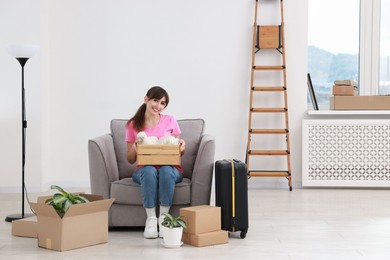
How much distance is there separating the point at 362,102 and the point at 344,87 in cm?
24

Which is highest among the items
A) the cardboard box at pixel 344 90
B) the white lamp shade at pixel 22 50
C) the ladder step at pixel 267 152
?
the white lamp shade at pixel 22 50

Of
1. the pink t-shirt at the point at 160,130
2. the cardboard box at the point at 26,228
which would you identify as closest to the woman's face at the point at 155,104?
the pink t-shirt at the point at 160,130

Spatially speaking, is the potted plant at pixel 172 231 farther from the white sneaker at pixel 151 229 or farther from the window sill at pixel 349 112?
the window sill at pixel 349 112

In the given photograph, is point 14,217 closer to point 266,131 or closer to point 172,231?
point 172,231

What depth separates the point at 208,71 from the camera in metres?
6.78

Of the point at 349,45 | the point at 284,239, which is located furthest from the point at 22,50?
the point at 349,45

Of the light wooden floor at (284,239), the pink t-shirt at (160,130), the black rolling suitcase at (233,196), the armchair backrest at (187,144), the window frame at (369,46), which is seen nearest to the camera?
the light wooden floor at (284,239)

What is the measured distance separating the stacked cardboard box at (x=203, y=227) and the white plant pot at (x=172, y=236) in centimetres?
13

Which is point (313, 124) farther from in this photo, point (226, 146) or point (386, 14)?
point (386, 14)

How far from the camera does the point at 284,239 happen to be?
166 inches

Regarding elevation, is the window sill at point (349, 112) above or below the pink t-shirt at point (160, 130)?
above

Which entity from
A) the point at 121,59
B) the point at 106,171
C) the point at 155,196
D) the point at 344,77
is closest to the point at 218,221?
the point at 155,196

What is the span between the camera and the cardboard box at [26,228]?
4.26m

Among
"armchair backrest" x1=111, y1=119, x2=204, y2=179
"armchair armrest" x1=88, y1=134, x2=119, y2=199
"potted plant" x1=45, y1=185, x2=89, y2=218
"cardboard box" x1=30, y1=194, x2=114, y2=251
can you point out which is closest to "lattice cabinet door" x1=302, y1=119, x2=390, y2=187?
"armchair backrest" x1=111, y1=119, x2=204, y2=179
